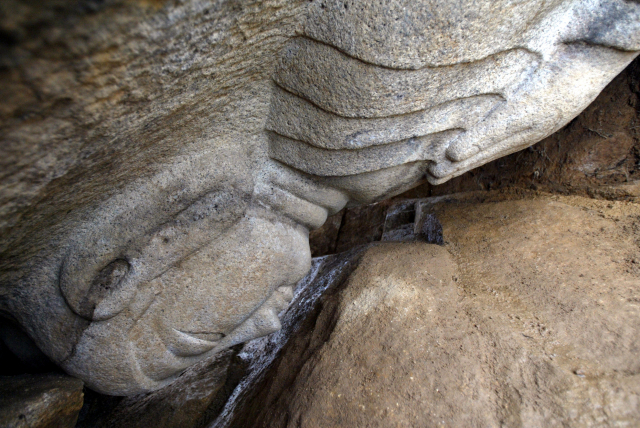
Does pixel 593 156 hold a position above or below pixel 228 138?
below

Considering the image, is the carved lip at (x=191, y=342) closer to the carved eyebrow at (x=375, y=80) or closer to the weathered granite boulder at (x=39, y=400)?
the weathered granite boulder at (x=39, y=400)

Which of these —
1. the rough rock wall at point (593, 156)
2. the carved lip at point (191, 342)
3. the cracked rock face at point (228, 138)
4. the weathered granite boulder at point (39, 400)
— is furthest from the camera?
the rough rock wall at point (593, 156)

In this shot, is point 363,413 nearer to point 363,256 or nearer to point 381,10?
point 363,256

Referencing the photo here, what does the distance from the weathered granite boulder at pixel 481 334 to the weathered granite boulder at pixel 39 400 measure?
416 millimetres

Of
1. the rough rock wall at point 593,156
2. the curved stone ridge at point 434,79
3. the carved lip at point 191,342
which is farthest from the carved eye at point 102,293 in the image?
the rough rock wall at point 593,156

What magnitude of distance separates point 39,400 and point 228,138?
661mm

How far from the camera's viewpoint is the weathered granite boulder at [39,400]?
77cm

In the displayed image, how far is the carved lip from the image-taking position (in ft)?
2.97

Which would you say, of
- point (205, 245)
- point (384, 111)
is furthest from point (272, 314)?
point (384, 111)

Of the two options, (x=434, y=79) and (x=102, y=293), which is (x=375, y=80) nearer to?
(x=434, y=79)

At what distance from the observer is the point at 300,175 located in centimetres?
92

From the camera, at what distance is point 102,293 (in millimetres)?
788

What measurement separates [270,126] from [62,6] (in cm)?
47

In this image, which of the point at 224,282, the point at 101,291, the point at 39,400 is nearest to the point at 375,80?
the point at 224,282
